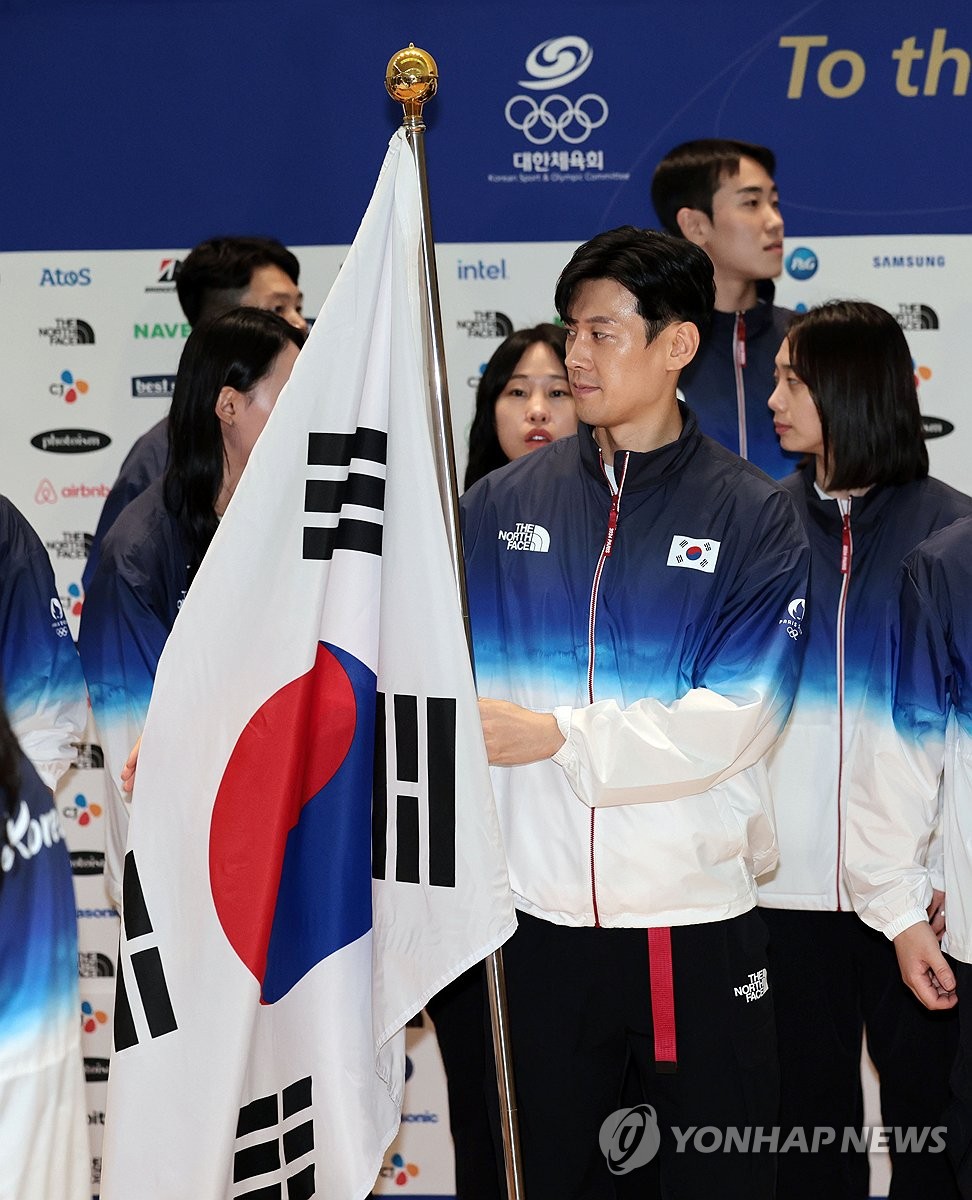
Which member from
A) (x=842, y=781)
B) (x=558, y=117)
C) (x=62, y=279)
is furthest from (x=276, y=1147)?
(x=558, y=117)

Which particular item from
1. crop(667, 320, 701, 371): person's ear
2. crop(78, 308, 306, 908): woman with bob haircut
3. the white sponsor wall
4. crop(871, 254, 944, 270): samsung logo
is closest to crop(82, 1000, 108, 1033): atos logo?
the white sponsor wall

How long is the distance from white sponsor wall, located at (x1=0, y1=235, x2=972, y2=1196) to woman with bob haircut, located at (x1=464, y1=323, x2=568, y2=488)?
1.26 feet

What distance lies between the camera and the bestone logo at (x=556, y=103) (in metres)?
3.67

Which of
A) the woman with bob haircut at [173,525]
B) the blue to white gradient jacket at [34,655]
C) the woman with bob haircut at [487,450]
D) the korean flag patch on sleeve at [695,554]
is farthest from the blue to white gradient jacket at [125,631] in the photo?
the korean flag patch on sleeve at [695,554]

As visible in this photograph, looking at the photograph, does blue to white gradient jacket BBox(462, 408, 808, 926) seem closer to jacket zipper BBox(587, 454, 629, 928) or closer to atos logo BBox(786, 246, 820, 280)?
jacket zipper BBox(587, 454, 629, 928)

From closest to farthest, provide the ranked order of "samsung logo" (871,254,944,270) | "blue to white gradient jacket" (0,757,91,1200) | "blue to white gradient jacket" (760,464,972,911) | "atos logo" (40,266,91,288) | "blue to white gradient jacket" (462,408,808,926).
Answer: "blue to white gradient jacket" (0,757,91,1200) < "blue to white gradient jacket" (462,408,808,926) < "blue to white gradient jacket" (760,464,972,911) < "samsung logo" (871,254,944,270) < "atos logo" (40,266,91,288)

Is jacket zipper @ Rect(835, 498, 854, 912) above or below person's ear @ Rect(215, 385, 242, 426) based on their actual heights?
below

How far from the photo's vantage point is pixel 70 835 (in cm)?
386

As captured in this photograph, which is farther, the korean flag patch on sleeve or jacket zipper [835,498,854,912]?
jacket zipper [835,498,854,912]

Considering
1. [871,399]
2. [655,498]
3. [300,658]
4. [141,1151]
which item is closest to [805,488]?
[871,399]

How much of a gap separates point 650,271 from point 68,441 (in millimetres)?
1965

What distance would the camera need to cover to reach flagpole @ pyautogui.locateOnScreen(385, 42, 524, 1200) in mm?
2008

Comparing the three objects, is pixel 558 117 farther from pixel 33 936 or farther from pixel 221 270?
pixel 33 936

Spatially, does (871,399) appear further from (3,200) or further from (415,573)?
(3,200)
